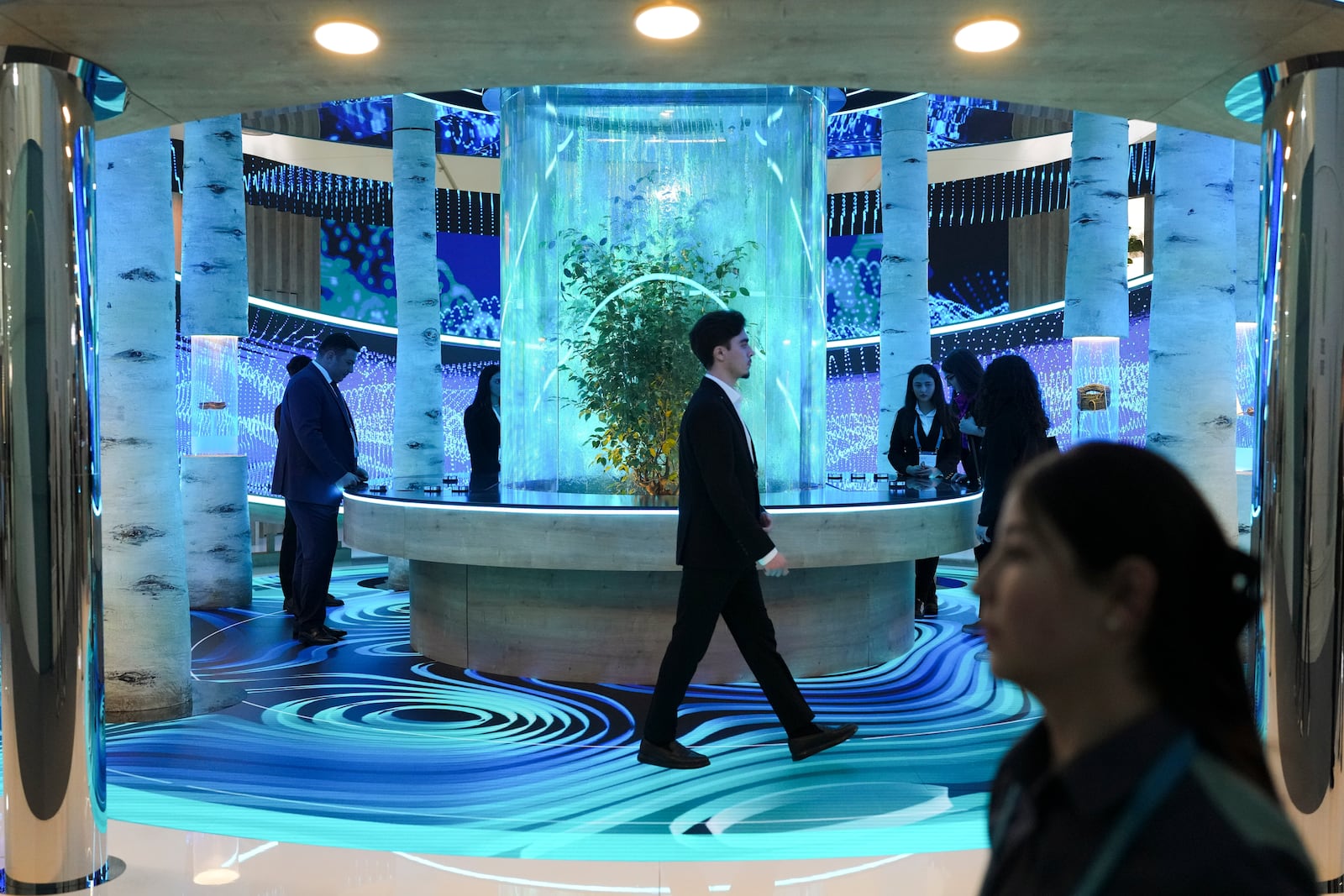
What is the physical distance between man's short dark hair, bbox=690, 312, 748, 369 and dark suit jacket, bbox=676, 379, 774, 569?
0.40 feet

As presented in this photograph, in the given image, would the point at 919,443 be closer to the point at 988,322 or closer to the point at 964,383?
the point at 964,383

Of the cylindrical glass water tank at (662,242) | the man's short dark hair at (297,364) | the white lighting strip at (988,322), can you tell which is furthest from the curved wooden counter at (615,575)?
the white lighting strip at (988,322)

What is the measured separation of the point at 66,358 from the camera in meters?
2.97

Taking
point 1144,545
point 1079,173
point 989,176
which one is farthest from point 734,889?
point 989,176

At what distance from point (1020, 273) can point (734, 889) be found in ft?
42.4

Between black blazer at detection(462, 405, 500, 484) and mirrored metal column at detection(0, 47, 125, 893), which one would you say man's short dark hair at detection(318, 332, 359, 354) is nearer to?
black blazer at detection(462, 405, 500, 484)

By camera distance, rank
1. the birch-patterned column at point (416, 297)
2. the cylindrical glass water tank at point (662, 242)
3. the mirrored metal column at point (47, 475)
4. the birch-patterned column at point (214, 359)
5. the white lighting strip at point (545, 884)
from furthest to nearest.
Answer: the birch-patterned column at point (416, 297) → the birch-patterned column at point (214, 359) → the cylindrical glass water tank at point (662, 242) → the white lighting strip at point (545, 884) → the mirrored metal column at point (47, 475)

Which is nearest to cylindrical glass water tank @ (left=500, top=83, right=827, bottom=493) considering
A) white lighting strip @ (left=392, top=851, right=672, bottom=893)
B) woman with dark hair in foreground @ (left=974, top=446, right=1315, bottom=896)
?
white lighting strip @ (left=392, top=851, right=672, bottom=893)

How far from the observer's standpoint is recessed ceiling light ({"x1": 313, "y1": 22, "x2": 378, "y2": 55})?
312 cm

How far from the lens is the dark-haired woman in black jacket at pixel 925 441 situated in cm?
770

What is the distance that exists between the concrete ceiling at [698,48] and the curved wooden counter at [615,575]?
2257mm

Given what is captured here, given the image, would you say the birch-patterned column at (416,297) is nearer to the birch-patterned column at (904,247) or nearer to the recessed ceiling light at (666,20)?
the birch-patterned column at (904,247)

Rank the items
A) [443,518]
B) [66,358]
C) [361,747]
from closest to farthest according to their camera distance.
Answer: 1. [66,358]
2. [361,747]
3. [443,518]

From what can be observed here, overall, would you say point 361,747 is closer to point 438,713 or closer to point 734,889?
point 438,713
